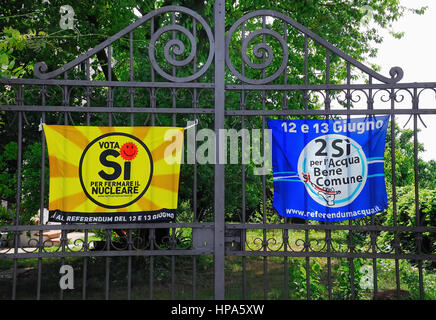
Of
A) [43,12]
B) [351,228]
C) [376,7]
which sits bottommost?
[351,228]

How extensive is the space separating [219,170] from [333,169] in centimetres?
141

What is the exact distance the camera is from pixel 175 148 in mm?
4848

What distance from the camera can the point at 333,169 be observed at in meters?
4.82

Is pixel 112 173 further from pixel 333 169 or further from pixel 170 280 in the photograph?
pixel 170 280

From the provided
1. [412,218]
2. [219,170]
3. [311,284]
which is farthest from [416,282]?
[219,170]

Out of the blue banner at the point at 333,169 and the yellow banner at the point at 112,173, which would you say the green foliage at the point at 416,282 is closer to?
the blue banner at the point at 333,169

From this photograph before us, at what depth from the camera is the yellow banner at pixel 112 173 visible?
4738 millimetres

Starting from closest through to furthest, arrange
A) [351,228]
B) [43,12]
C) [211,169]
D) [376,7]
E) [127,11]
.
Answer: [351,228], [211,169], [43,12], [127,11], [376,7]

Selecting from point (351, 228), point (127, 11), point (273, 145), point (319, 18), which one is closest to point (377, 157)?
point (351, 228)

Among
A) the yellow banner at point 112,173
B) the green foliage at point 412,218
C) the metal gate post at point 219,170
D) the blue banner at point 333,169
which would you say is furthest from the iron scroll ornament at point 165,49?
the green foliage at point 412,218

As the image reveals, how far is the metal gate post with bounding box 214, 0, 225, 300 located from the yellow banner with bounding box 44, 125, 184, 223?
1.74 feet

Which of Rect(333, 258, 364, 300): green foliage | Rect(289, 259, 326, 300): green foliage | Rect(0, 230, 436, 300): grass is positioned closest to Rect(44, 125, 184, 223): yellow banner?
Rect(0, 230, 436, 300): grass

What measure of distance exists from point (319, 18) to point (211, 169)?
15.5 ft

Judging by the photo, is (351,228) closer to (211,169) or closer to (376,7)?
(211,169)
